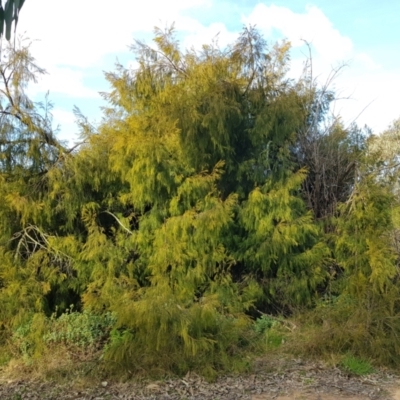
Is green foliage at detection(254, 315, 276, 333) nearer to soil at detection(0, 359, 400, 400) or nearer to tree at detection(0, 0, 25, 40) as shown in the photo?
soil at detection(0, 359, 400, 400)

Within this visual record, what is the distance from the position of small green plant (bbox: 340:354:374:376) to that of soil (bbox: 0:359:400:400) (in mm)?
98

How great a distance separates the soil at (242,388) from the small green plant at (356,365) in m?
0.10

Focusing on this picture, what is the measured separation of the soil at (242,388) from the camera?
6.41m

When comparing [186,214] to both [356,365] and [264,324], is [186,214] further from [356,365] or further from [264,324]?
[356,365]

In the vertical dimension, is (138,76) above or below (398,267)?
above

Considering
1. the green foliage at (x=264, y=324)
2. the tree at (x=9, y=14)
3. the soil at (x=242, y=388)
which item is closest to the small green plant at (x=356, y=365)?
the soil at (x=242, y=388)

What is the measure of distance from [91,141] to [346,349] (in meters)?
5.54

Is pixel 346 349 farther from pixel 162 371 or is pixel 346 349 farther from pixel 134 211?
pixel 134 211

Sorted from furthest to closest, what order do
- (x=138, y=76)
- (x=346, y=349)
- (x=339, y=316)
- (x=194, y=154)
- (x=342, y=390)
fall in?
(x=138, y=76) < (x=194, y=154) < (x=339, y=316) < (x=346, y=349) < (x=342, y=390)

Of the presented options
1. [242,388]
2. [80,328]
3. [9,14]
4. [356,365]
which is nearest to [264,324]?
[356,365]

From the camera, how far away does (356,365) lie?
24.1 feet

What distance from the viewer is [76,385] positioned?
6.80 meters

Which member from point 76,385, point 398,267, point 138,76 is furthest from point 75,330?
point 398,267

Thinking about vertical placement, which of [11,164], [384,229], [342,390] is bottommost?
[342,390]
